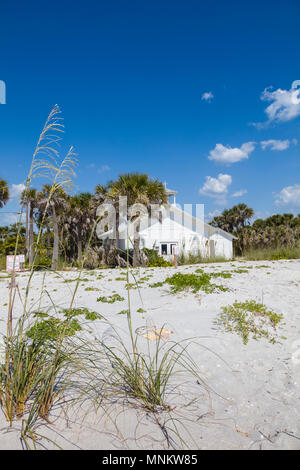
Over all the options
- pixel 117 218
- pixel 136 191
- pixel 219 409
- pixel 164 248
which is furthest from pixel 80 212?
pixel 219 409

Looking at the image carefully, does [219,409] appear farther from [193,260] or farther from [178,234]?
[178,234]

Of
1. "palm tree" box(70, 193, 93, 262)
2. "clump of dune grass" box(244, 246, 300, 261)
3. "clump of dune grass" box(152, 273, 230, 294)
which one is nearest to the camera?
"clump of dune grass" box(152, 273, 230, 294)

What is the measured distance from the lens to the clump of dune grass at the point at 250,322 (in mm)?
4484

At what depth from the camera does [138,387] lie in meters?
2.45

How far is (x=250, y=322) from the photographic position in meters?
4.89

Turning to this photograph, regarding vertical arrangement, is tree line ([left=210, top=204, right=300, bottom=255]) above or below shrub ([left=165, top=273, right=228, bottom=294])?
above

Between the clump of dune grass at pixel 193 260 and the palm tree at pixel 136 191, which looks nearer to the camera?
the clump of dune grass at pixel 193 260

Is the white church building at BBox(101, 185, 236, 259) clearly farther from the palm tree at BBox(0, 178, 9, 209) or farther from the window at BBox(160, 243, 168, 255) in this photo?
the palm tree at BBox(0, 178, 9, 209)

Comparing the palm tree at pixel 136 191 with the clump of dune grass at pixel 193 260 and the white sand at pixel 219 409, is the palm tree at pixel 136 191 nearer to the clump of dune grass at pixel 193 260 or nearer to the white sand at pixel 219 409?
the clump of dune grass at pixel 193 260

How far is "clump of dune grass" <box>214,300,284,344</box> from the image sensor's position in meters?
4.48

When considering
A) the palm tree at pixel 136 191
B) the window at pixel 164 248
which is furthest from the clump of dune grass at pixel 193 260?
the window at pixel 164 248

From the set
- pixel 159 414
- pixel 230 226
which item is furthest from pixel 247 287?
pixel 230 226

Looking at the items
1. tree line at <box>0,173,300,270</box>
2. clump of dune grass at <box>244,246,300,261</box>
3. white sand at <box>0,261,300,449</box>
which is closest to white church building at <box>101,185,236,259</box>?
tree line at <box>0,173,300,270</box>
